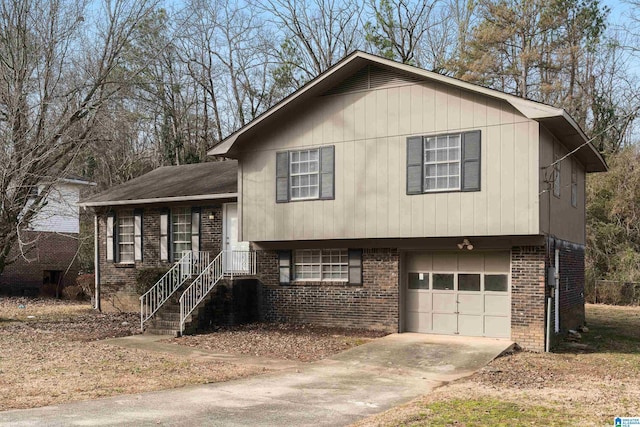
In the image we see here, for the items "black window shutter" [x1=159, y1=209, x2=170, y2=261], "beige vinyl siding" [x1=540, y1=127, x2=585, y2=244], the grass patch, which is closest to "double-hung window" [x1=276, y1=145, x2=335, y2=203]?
"beige vinyl siding" [x1=540, y1=127, x2=585, y2=244]

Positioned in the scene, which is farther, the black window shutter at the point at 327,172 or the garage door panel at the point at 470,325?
the black window shutter at the point at 327,172

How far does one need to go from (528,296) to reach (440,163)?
3.64m

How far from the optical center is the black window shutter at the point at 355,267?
17.1 meters

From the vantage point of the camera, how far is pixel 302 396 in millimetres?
9992

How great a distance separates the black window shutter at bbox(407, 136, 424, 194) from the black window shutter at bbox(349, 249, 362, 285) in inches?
97.7

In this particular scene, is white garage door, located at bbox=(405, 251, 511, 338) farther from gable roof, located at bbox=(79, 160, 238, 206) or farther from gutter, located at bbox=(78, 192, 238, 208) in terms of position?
gable roof, located at bbox=(79, 160, 238, 206)

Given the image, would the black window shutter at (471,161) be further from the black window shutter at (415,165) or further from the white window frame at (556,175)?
the white window frame at (556,175)

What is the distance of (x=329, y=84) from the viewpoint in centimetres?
1673

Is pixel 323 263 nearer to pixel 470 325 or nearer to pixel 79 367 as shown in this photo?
pixel 470 325

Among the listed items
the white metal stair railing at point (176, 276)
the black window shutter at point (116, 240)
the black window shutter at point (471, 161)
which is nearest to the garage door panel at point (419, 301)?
the black window shutter at point (471, 161)

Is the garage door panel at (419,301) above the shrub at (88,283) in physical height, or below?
above

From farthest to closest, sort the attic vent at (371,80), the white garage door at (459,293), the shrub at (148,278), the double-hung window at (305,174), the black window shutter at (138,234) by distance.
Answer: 1. the black window shutter at (138,234)
2. the shrub at (148,278)
3. the double-hung window at (305,174)
4. the attic vent at (371,80)
5. the white garage door at (459,293)

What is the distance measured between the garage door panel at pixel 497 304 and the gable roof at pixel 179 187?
25.6ft

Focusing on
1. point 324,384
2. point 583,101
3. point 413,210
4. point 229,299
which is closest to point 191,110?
point 583,101
